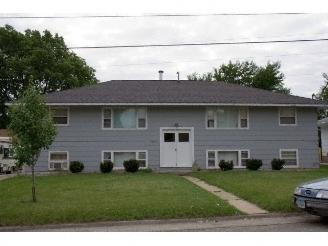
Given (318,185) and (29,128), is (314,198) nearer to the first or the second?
(318,185)

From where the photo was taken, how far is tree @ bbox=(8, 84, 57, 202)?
37.2ft

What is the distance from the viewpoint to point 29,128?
11.3 meters

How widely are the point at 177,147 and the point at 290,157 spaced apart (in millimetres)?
6490

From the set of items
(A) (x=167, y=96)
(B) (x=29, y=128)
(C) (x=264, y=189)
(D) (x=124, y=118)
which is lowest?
(C) (x=264, y=189)

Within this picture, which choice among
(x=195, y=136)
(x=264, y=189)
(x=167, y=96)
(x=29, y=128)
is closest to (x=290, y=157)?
(x=195, y=136)

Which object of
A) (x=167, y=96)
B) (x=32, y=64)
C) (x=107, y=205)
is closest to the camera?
(x=107, y=205)

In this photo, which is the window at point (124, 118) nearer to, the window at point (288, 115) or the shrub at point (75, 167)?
the shrub at point (75, 167)

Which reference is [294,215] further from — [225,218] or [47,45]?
[47,45]

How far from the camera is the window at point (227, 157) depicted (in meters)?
22.9

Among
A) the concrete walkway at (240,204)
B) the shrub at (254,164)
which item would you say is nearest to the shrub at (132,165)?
the shrub at (254,164)

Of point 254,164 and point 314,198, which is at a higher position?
point 254,164

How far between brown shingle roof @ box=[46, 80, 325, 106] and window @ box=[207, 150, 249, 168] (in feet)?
9.06

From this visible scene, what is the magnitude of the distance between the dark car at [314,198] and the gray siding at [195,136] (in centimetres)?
1357

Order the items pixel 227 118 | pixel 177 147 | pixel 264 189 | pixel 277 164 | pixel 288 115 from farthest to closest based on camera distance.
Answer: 1. pixel 288 115
2. pixel 227 118
3. pixel 177 147
4. pixel 277 164
5. pixel 264 189
